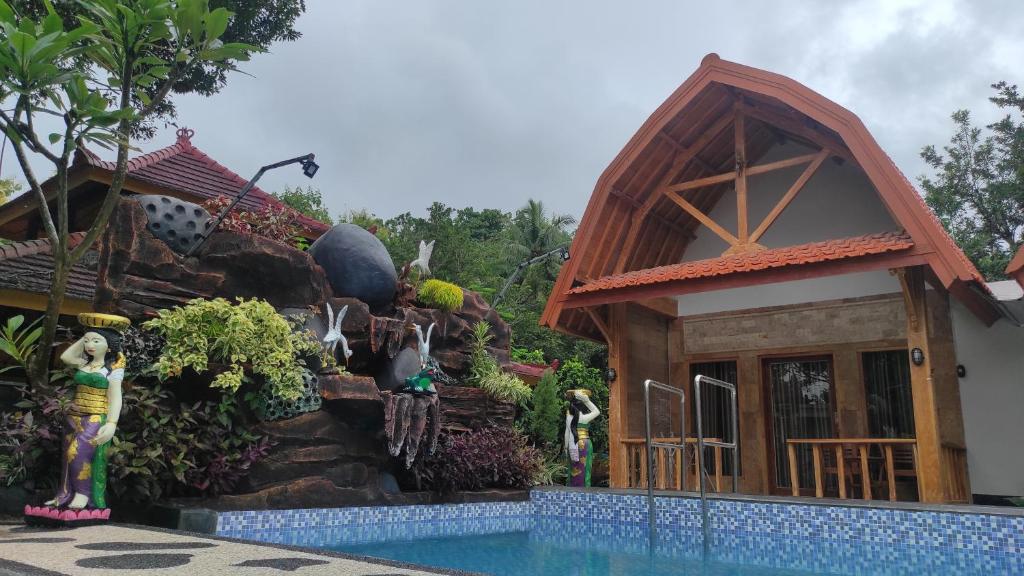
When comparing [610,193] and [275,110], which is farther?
[275,110]

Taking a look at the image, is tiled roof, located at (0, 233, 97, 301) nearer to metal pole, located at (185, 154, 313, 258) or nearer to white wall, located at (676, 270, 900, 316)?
metal pole, located at (185, 154, 313, 258)

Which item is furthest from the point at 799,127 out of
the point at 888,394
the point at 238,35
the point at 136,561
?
the point at 238,35

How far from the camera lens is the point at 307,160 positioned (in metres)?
9.44

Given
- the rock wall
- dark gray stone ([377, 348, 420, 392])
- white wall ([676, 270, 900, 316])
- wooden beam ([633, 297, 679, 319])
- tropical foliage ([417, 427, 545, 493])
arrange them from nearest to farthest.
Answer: the rock wall, tropical foliage ([417, 427, 545, 493]), dark gray stone ([377, 348, 420, 392]), white wall ([676, 270, 900, 316]), wooden beam ([633, 297, 679, 319])

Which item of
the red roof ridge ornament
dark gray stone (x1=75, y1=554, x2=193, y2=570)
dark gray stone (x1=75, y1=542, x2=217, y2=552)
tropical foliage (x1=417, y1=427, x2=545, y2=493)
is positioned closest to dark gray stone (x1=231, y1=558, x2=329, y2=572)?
dark gray stone (x1=75, y1=554, x2=193, y2=570)

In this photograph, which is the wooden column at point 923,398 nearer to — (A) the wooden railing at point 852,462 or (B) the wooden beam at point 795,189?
(A) the wooden railing at point 852,462

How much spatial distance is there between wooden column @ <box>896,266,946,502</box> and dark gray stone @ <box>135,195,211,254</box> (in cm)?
794

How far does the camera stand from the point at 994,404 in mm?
9547

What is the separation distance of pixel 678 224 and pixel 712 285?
322cm

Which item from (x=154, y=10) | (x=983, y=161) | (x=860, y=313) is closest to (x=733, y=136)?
(x=860, y=313)

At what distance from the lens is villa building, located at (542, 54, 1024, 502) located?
28.0ft

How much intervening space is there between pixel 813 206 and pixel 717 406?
11.1 ft

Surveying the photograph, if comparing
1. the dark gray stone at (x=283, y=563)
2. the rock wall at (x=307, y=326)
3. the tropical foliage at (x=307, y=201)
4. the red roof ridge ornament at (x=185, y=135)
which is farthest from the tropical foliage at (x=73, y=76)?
the tropical foliage at (x=307, y=201)

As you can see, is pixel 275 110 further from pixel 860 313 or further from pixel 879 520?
pixel 879 520
